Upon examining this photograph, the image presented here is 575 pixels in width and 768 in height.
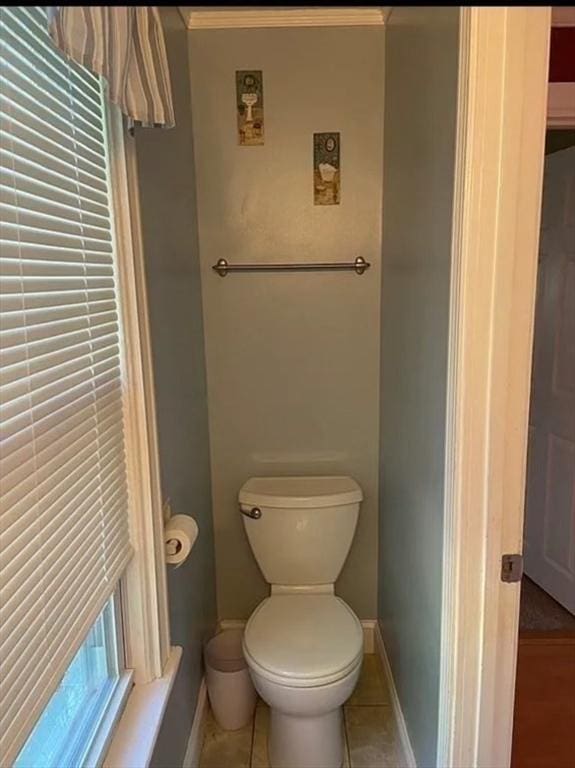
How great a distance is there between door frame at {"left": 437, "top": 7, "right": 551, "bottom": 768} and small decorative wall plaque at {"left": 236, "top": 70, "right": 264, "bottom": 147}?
1110 mm

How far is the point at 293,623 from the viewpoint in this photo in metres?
1.94

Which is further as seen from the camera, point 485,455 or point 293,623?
point 293,623

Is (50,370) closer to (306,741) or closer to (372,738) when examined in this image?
(306,741)

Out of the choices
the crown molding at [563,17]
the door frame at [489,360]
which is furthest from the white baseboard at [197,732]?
the crown molding at [563,17]

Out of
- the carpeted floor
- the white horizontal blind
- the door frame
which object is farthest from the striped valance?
the carpeted floor

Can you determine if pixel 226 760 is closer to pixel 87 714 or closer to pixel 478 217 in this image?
pixel 87 714

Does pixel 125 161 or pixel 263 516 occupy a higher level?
pixel 125 161

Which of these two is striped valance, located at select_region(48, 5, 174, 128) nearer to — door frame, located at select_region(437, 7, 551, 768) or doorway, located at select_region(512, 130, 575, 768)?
door frame, located at select_region(437, 7, 551, 768)

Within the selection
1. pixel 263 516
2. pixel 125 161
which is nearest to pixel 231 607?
pixel 263 516

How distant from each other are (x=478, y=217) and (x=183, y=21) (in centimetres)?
142

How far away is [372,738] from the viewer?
6.65ft

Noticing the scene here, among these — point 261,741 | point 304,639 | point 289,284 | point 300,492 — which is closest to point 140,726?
point 304,639

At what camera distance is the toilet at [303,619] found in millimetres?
1733

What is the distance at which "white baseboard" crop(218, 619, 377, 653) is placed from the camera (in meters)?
2.45
